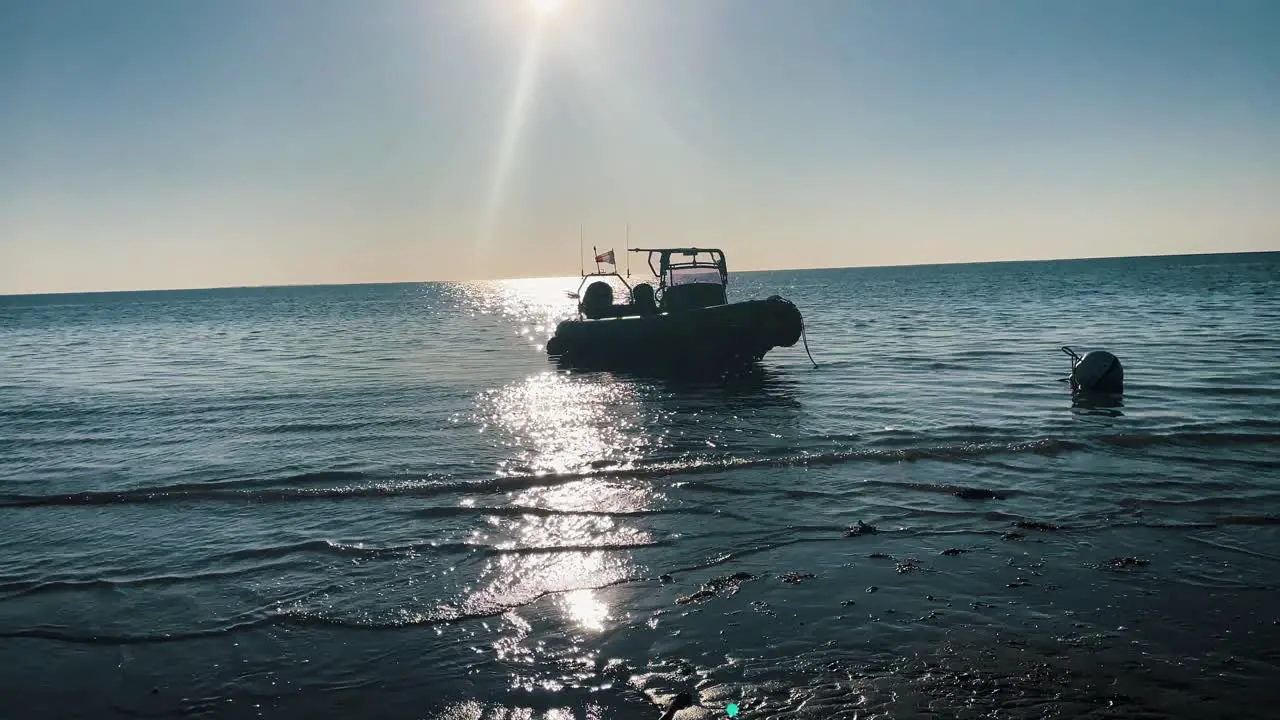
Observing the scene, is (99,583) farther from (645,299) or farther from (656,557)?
(645,299)

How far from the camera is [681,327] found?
2166 cm

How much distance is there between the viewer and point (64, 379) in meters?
23.3

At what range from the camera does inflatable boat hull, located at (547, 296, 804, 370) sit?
21.0 m

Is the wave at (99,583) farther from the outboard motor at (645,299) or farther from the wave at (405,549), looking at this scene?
the outboard motor at (645,299)

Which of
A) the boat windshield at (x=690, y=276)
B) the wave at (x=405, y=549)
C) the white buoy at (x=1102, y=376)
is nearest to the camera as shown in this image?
the wave at (x=405, y=549)

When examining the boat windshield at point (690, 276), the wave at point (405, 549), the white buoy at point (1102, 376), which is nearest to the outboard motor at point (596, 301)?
the boat windshield at point (690, 276)

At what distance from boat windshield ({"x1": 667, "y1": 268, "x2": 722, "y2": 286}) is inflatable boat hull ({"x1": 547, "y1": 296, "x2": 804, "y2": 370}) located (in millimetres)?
1404

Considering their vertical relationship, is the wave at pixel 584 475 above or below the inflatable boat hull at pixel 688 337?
below

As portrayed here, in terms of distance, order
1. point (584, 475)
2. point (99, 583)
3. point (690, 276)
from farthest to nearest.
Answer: point (690, 276) < point (584, 475) < point (99, 583)

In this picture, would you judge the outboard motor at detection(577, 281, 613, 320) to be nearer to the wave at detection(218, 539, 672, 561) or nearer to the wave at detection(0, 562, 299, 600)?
the wave at detection(218, 539, 672, 561)

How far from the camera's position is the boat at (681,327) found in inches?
830

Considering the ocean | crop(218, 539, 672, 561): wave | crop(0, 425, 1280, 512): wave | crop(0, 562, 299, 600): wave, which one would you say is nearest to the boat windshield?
the ocean

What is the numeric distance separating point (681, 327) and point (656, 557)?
49.0ft

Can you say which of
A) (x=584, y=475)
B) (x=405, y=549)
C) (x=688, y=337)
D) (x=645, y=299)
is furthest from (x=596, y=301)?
(x=405, y=549)
